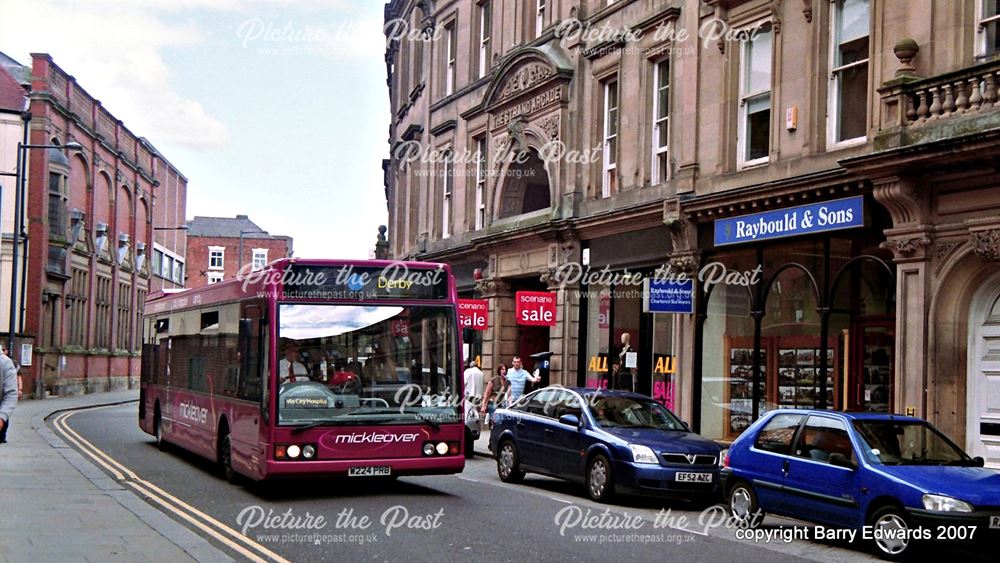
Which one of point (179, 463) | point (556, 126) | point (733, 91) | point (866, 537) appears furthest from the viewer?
point (556, 126)

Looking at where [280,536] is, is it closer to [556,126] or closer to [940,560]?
[940,560]

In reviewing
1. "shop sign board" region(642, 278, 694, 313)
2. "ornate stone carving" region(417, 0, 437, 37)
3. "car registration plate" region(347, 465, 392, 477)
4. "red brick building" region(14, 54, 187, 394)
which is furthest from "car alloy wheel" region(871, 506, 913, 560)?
"red brick building" region(14, 54, 187, 394)

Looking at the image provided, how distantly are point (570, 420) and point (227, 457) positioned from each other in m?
4.88

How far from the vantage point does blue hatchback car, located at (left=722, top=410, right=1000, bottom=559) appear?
10422 millimetres

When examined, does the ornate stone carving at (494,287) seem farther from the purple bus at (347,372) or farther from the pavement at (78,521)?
the purple bus at (347,372)

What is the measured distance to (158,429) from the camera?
21875 mm

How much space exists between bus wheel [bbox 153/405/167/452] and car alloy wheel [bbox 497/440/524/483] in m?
7.41

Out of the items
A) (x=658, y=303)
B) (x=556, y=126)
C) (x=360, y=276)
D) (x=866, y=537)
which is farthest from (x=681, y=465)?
(x=556, y=126)

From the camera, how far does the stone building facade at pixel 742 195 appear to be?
15930 mm

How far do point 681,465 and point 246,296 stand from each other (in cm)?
614

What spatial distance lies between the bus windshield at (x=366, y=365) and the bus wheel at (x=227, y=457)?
2.43m

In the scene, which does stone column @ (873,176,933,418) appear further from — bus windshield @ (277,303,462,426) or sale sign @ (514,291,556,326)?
sale sign @ (514,291,556,326)

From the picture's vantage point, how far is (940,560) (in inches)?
443

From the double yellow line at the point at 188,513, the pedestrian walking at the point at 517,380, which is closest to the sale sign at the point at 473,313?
the pedestrian walking at the point at 517,380
